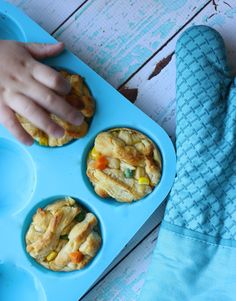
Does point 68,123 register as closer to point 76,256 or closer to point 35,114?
point 35,114

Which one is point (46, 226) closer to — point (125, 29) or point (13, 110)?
point (13, 110)

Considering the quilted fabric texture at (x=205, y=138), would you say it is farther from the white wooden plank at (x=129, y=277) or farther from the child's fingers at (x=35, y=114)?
the child's fingers at (x=35, y=114)

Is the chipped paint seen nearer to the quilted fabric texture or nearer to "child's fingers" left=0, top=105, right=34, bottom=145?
the quilted fabric texture

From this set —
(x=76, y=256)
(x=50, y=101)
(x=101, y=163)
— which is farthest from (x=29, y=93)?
(x=76, y=256)

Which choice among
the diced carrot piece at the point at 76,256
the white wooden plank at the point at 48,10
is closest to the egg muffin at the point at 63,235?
the diced carrot piece at the point at 76,256

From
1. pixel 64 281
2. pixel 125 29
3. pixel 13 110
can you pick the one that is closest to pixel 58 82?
pixel 13 110

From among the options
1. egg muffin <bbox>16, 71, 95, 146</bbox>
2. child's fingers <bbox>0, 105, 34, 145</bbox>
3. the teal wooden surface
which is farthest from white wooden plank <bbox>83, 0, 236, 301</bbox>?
child's fingers <bbox>0, 105, 34, 145</bbox>

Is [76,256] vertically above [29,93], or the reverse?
[29,93]
